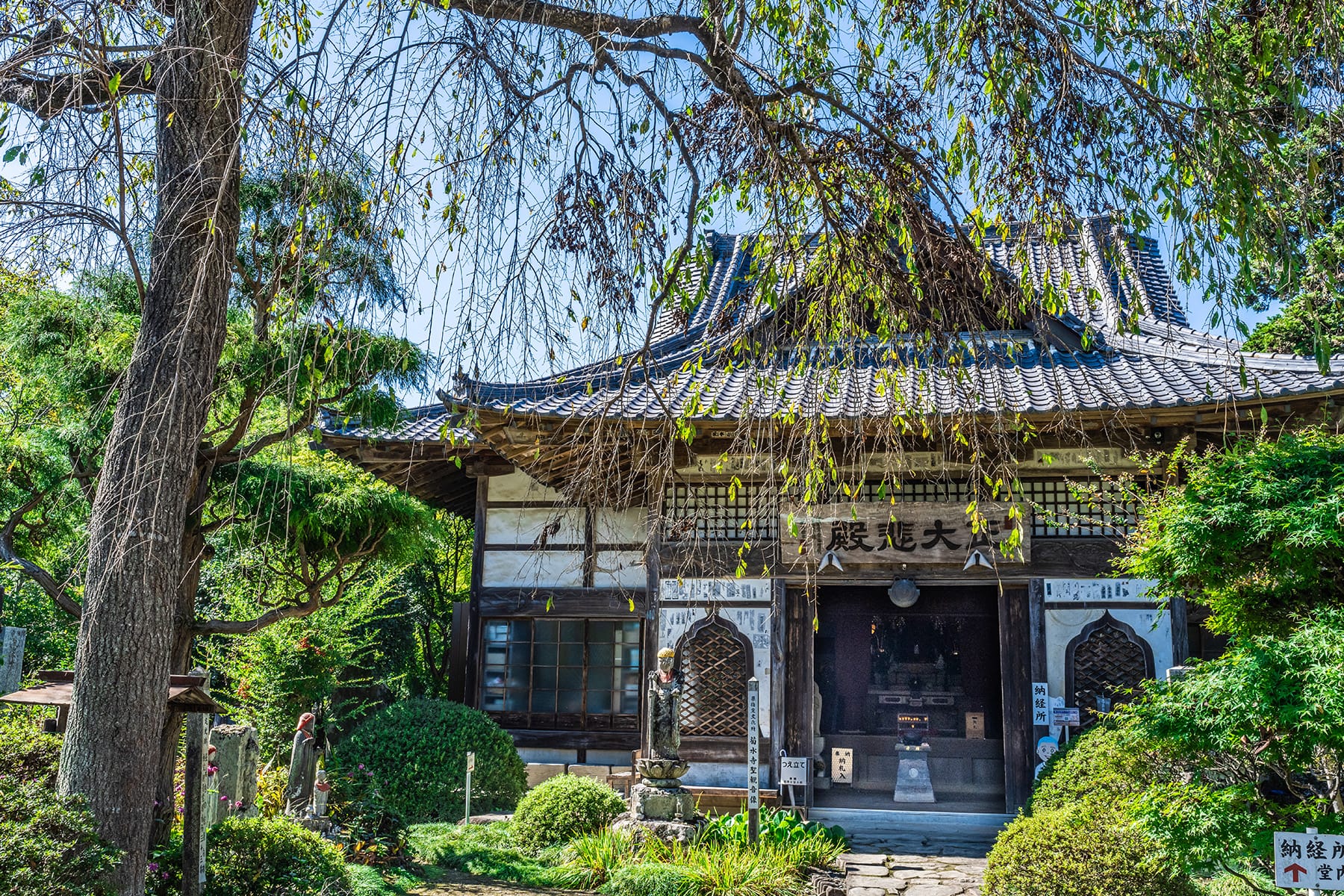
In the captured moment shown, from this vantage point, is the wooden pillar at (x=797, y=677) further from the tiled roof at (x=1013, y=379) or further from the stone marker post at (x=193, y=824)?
the stone marker post at (x=193, y=824)

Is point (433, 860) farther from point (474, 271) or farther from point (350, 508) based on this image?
point (474, 271)

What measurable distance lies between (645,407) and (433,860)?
165 inches

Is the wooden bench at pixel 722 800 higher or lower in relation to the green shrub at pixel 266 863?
lower

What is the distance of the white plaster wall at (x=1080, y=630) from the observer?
9.52 metres

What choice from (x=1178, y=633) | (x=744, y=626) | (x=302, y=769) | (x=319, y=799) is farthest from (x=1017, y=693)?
(x=302, y=769)

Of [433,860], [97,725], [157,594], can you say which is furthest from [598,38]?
[433,860]

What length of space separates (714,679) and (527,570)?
2.80 m

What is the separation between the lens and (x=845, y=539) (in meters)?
10.0

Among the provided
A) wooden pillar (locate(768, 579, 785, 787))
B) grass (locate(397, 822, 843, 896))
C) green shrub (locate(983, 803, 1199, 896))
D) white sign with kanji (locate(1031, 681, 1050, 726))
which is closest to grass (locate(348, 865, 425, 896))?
grass (locate(397, 822, 843, 896))

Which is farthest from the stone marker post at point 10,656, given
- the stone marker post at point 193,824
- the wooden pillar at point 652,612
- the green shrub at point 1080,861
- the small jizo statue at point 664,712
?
the green shrub at point 1080,861

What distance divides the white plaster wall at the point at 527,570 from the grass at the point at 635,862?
3314 millimetres

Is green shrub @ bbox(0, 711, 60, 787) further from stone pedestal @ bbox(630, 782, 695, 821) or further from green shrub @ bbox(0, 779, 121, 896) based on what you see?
stone pedestal @ bbox(630, 782, 695, 821)

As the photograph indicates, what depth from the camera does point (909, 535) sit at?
9.89 meters

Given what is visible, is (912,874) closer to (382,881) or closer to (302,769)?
(382,881)
